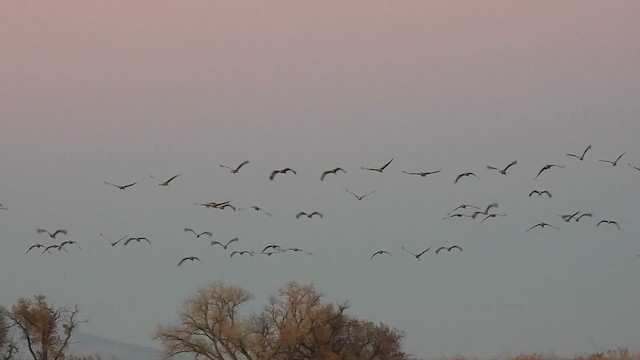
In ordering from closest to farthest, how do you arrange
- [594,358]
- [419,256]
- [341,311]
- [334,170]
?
1. [334,170]
2. [419,256]
3. [341,311]
4. [594,358]

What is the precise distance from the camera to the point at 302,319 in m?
73.8

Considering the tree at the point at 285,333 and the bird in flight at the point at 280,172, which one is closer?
the bird in flight at the point at 280,172

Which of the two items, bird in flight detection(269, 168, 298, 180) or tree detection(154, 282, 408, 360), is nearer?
bird in flight detection(269, 168, 298, 180)

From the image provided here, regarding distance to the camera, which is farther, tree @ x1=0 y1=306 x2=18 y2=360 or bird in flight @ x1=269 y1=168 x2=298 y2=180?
tree @ x1=0 y1=306 x2=18 y2=360

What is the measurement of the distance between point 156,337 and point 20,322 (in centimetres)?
1121

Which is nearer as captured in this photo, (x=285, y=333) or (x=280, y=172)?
(x=280, y=172)

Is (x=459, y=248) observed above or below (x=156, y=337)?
below

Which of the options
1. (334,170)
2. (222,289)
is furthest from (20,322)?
(334,170)

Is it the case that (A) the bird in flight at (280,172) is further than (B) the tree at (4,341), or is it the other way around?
(B) the tree at (4,341)

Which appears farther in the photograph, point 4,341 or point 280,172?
point 4,341

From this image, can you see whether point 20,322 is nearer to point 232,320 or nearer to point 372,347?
point 232,320

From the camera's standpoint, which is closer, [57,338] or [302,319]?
[302,319]

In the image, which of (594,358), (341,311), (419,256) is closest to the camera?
(419,256)

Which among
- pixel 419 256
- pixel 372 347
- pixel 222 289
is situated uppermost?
pixel 222 289
